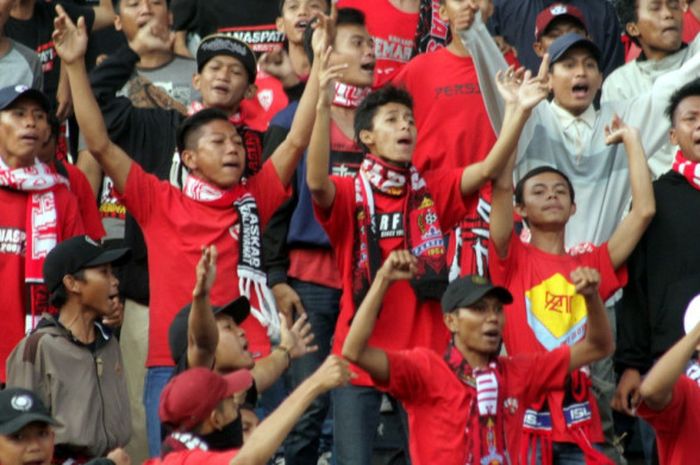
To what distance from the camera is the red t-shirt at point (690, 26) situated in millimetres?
12836

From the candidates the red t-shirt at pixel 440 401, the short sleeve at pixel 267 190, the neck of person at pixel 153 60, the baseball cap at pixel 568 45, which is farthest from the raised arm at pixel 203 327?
the neck of person at pixel 153 60

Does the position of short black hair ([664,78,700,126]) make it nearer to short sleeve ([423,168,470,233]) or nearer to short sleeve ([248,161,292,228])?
short sleeve ([423,168,470,233])

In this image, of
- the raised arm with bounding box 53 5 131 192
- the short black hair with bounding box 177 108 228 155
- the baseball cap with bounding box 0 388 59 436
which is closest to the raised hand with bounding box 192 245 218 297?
the baseball cap with bounding box 0 388 59 436

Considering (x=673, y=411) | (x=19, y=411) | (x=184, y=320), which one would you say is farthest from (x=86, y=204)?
(x=673, y=411)

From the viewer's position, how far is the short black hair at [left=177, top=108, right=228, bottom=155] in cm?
1009

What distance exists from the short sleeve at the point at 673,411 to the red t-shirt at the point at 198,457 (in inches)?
88.2

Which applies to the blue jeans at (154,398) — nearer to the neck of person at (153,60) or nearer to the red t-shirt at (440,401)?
the red t-shirt at (440,401)

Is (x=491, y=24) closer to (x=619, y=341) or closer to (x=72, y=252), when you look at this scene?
(x=619, y=341)

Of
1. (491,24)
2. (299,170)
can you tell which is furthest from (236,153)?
(491,24)

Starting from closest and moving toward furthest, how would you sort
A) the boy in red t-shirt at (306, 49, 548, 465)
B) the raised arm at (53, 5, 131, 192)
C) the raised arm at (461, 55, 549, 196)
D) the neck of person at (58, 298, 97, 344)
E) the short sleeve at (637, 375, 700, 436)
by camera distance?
the short sleeve at (637, 375, 700, 436) < the neck of person at (58, 298, 97, 344) < the boy in red t-shirt at (306, 49, 548, 465) < the raised arm at (461, 55, 549, 196) < the raised arm at (53, 5, 131, 192)

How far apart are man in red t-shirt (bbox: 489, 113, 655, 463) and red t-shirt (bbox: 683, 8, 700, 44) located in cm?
286

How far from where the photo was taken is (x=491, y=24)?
41.7 ft

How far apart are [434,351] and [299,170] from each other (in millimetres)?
1695

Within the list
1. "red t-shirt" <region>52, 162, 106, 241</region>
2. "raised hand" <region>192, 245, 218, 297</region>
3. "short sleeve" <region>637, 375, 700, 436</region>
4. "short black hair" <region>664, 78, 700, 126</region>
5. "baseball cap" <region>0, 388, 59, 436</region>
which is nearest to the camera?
"baseball cap" <region>0, 388, 59, 436</region>
